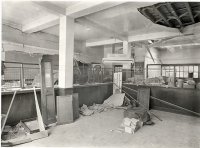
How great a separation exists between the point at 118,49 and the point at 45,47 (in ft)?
19.1

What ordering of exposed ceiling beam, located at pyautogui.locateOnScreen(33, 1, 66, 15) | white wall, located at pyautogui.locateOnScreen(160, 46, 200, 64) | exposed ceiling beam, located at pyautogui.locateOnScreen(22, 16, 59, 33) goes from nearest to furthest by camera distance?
exposed ceiling beam, located at pyautogui.locateOnScreen(33, 1, 66, 15) < exposed ceiling beam, located at pyautogui.locateOnScreen(22, 16, 59, 33) < white wall, located at pyautogui.locateOnScreen(160, 46, 200, 64)

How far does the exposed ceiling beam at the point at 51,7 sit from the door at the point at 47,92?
140 centimetres

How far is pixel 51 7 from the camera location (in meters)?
4.71

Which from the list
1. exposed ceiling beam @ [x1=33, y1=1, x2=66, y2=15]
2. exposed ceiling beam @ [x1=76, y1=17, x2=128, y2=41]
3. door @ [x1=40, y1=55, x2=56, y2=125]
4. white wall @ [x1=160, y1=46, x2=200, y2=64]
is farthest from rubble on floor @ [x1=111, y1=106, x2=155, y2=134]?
white wall @ [x1=160, y1=46, x2=200, y2=64]

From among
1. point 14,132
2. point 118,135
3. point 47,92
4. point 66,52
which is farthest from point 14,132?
point 66,52

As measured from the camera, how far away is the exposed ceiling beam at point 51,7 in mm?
4475

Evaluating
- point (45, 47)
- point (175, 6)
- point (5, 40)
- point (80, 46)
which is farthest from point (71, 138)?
point (80, 46)

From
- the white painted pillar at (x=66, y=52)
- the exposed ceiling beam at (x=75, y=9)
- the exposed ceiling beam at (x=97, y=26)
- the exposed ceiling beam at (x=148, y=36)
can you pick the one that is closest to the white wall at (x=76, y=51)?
the exposed ceiling beam at (x=148, y=36)

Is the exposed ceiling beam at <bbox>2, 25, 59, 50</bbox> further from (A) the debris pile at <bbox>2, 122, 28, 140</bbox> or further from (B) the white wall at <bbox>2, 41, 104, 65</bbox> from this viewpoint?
(A) the debris pile at <bbox>2, 122, 28, 140</bbox>

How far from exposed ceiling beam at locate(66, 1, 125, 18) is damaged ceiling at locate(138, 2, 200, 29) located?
96 cm

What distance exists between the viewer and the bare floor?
10.9 feet

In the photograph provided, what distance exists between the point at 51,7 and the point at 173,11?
137 inches

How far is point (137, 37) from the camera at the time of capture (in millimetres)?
8492

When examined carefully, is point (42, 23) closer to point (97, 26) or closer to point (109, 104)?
point (97, 26)
